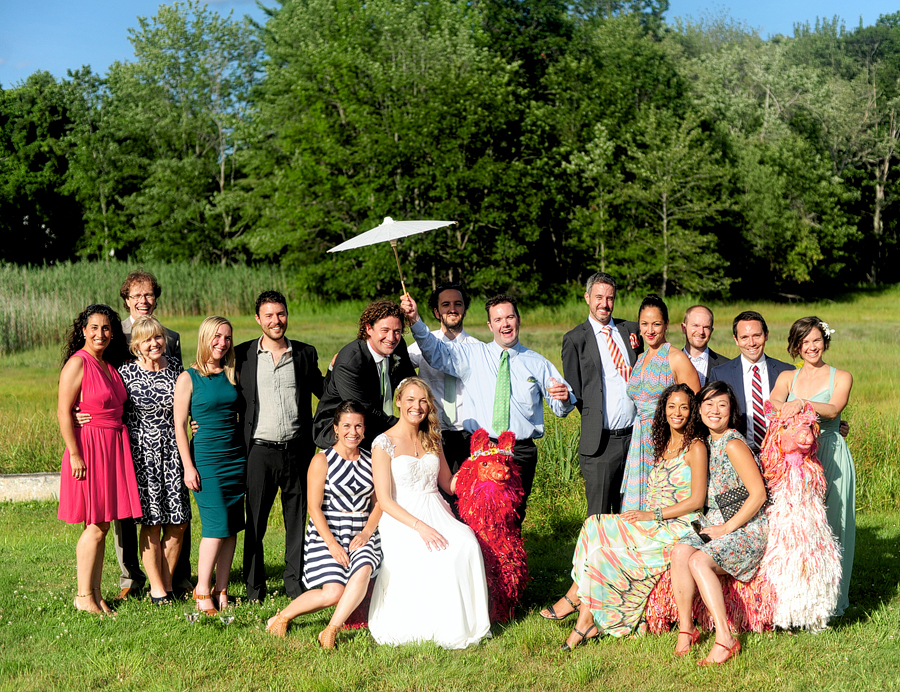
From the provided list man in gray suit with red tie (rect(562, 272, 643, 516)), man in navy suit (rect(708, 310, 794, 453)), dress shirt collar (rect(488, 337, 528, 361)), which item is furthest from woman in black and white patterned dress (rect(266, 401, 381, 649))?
man in navy suit (rect(708, 310, 794, 453))

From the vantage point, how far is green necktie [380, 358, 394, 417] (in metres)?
6.09

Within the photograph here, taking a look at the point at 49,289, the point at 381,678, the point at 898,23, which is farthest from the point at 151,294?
the point at 898,23

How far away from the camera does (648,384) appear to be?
6062 mm

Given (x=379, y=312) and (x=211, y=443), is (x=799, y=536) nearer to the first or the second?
(x=379, y=312)

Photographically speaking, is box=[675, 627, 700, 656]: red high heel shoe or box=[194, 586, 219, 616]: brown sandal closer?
box=[675, 627, 700, 656]: red high heel shoe

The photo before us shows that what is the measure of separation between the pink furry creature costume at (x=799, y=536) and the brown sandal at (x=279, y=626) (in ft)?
9.29

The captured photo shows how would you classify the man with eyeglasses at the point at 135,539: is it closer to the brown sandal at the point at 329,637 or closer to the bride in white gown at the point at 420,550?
the brown sandal at the point at 329,637

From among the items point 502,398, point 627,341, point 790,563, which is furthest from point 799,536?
point 502,398

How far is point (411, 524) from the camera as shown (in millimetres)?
5609

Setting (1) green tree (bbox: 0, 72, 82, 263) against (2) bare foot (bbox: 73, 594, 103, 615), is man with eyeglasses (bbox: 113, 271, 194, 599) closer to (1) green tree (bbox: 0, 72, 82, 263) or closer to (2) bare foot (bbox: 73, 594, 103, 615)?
(2) bare foot (bbox: 73, 594, 103, 615)

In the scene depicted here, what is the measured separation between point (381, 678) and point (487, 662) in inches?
24.4

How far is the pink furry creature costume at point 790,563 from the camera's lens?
5441 mm

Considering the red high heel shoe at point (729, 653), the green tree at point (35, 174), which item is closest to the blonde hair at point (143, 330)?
the red high heel shoe at point (729, 653)

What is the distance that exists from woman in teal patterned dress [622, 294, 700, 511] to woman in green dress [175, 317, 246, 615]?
254 centimetres
